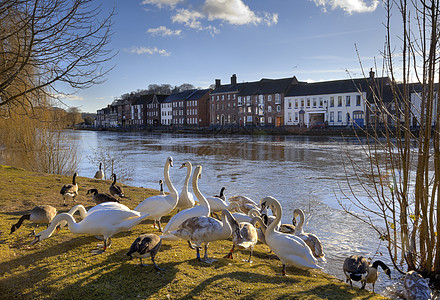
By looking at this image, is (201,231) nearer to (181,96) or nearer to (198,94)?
(198,94)

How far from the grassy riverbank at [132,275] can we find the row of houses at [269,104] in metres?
61.2

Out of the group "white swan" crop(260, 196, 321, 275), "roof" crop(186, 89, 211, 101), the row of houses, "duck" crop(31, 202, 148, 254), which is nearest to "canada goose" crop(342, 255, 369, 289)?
"white swan" crop(260, 196, 321, 275)

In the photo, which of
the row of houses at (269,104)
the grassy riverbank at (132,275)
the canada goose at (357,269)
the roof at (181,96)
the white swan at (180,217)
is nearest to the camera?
the grassy riverbank at (132,275)

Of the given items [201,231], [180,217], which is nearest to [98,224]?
[180,217]

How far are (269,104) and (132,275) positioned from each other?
92412 mm

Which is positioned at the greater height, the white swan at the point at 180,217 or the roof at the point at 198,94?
the roof at the point at 198,94

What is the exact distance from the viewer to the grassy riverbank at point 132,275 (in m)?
5.55

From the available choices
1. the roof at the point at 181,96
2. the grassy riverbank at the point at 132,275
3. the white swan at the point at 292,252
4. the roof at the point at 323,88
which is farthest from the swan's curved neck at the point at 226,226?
the roof at the point at 181,96

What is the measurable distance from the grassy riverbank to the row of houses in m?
61.2

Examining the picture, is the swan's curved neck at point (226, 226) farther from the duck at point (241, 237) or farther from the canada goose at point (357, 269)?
the canada goose at point (357, 269)

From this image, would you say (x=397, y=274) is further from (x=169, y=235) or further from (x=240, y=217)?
(x=169, y=235)

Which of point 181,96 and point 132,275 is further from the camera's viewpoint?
point 181,96

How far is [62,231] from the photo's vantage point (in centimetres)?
823

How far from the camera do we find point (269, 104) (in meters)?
96.2
